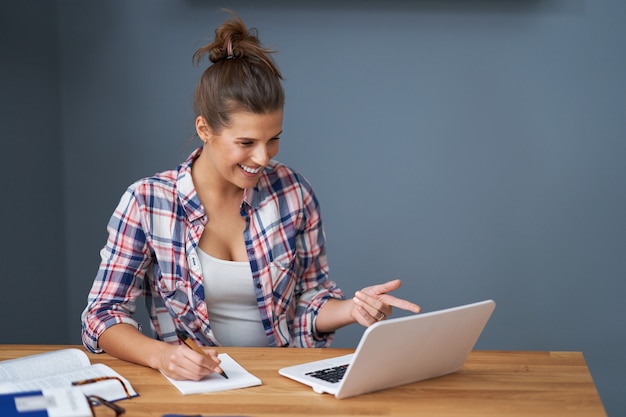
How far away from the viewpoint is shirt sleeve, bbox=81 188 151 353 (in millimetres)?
1816

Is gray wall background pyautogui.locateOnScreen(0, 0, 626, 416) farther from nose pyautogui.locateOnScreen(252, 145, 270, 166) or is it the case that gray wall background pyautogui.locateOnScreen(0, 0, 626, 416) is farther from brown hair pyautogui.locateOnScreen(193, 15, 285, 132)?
nose pyautogui.locateOnScreen(252, 145, 270, 166)

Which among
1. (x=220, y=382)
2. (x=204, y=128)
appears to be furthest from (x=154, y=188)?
(x=220, y=382)

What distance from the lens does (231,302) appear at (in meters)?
1.97

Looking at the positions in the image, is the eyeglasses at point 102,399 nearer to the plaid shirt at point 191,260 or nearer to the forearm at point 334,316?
the plaid shirt at point 191,260

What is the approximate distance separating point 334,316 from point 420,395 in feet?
1.54

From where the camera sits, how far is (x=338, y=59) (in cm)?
283

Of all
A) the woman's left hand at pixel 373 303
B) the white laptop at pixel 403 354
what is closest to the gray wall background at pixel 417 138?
the woman's left hand at pixel 373 303

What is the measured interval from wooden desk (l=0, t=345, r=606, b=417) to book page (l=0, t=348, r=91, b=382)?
0.18 ft

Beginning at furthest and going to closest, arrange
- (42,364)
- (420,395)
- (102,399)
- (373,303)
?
(373,303) → (42,364) → (420,395) → (102,399)

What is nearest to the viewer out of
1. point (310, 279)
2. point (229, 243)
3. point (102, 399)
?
point (102, 399)

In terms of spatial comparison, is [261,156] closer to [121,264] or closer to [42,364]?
[121,264]

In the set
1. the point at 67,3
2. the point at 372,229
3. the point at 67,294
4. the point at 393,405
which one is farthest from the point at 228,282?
the point at 67,3

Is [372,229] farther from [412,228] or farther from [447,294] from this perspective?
[447,294]

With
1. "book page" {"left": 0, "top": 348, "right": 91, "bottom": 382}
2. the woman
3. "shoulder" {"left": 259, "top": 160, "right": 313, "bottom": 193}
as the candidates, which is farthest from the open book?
"shoulder" {"left": 259, "top": 160, "right": 313, "bottom": 193}
